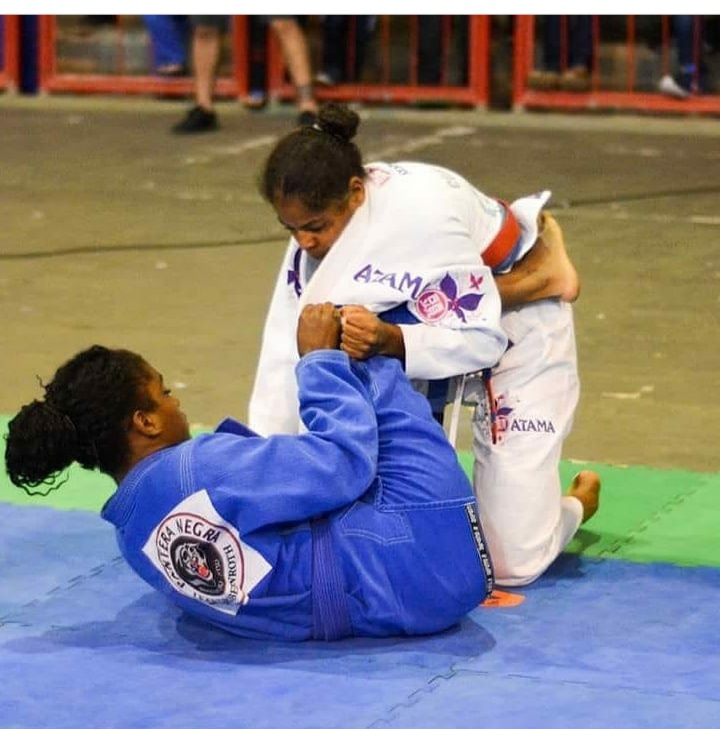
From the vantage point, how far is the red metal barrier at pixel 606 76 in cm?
1383

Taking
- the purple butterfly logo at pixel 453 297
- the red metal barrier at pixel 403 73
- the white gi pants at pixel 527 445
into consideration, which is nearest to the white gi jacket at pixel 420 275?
the purple butterfly logo at pixel 453 297

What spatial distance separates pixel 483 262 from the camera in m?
5.05

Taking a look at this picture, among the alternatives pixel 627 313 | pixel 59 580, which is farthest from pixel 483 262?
pixel 627 313

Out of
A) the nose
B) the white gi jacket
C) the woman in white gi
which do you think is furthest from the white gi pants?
the nose

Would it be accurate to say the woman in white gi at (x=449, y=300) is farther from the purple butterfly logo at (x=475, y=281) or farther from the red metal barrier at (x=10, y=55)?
the red metal barrier at (x=10, y=55)

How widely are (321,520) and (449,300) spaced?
0.68 meters

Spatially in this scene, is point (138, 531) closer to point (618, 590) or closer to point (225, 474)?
point (225, 474)

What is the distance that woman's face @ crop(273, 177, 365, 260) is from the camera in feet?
15.6

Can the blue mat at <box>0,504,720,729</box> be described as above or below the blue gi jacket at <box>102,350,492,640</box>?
below

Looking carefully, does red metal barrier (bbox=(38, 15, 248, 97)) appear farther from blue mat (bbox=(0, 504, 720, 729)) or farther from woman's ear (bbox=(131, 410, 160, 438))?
woman's ear (bbox=(131, 410, 160, 438))

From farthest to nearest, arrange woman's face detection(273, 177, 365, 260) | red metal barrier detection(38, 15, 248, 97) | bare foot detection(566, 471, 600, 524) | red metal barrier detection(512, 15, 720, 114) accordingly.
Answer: red metal barrier detection(38, 15, 248, 97) < red metal barrier detection(512, 15, 720, 114) < bare foot detection(566, 471, 600, 524) < woman's face detection(273, 177, 365, 260)

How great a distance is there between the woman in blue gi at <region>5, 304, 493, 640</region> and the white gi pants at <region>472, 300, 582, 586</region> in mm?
453

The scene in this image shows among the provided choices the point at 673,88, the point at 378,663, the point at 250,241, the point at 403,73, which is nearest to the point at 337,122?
the point at 378,663
